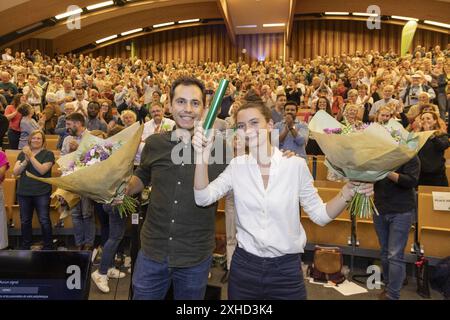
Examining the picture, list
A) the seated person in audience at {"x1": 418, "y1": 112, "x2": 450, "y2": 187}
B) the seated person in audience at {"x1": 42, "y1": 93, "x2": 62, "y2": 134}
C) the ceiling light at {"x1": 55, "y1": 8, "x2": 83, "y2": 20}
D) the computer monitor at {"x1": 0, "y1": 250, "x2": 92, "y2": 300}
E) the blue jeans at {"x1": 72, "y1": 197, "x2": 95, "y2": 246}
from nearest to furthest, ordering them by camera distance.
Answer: the computer monitor at {"x1": 0, "y1": 250, "x2": 92, "y2": 300} → the seated person in audience at {"x1": 418, "y1": 112, "x2": 450, "y2": 187} → the blue jeans at {"x1": 72, "y1": 197, "x2": 95, "y2": 246} → the seated person in audience at {"x1": 42, "y1": 93, "x2": 62, "y2": 134} → the ceiling light at {"x1": 55, "y1": 8, "x2": 83, "y2": 20}

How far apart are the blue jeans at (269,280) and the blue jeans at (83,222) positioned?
2.70 meters

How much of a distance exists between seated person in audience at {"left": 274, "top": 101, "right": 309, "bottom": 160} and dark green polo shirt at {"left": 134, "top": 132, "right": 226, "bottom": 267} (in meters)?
2.33

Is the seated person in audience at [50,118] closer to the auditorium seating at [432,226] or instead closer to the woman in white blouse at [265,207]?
the auditorium seating at [432,226]

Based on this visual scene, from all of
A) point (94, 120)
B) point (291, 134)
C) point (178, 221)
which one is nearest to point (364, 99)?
point (291, 134)

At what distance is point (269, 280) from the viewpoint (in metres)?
1.66

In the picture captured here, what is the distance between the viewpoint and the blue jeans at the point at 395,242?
9.68 feet

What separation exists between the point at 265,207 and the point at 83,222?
286cm

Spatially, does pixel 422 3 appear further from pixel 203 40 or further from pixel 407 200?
pixel 407 200

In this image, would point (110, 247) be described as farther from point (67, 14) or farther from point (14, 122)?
point (67, 14)

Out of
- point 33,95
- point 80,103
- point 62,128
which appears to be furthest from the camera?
point 33,95

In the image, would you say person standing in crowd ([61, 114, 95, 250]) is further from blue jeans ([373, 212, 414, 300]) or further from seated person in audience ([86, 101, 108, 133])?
blue jeans ([373, 212, 414, 300])

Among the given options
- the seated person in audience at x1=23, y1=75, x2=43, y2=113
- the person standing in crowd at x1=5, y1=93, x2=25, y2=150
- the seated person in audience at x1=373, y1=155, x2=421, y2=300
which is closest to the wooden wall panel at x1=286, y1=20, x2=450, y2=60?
the seated person in audience at x1=23, y1=75, x2=43, y2=113

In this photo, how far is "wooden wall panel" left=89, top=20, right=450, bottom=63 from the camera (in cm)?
1889

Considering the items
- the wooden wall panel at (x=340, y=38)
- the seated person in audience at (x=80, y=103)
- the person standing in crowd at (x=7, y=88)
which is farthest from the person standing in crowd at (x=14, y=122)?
the wooden wall panel at (x=340, y=38)
